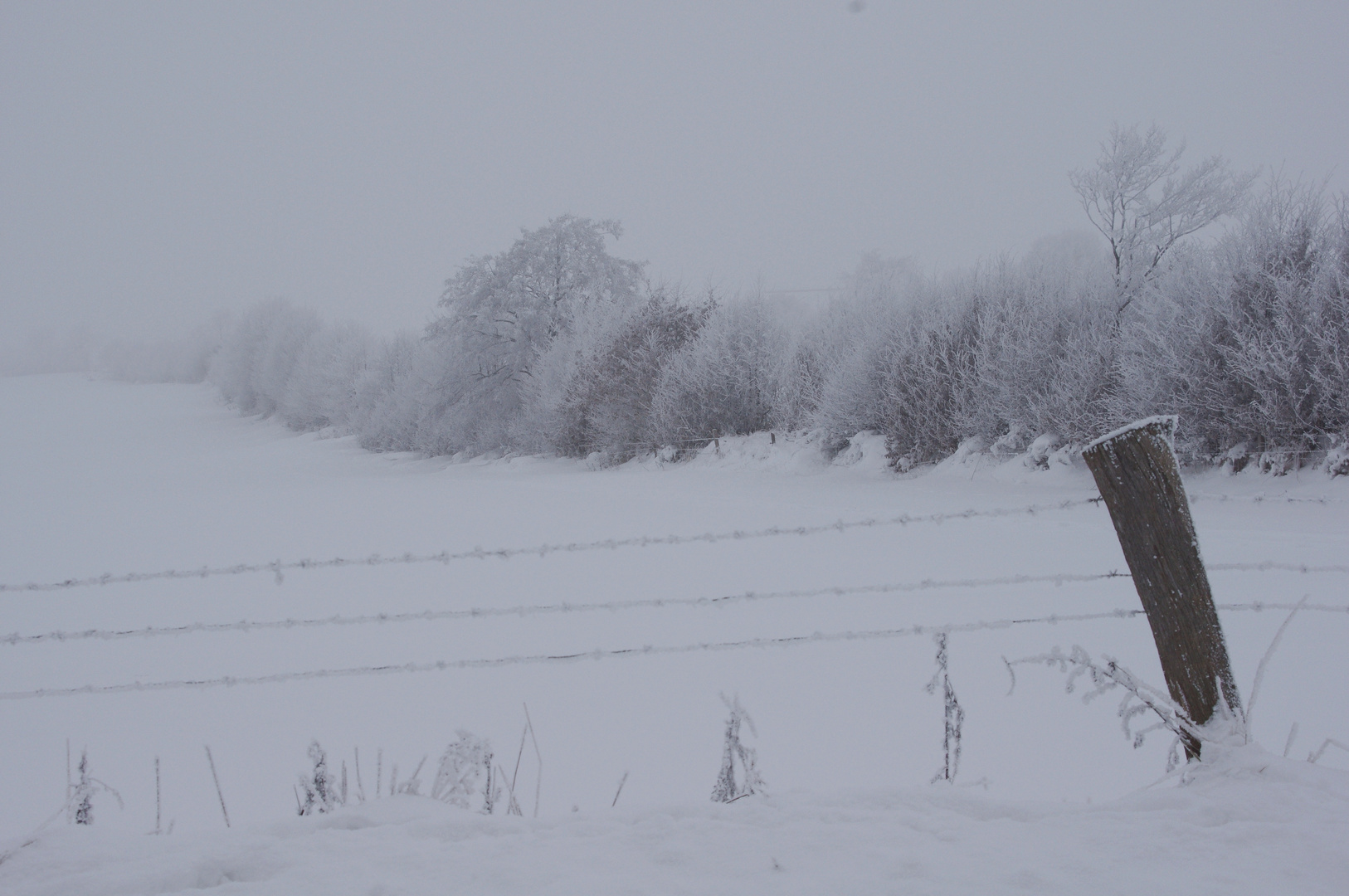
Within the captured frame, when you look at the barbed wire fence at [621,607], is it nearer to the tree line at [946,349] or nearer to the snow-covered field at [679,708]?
the snow-covered field at [679,708]

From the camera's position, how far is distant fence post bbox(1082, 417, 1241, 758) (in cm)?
185

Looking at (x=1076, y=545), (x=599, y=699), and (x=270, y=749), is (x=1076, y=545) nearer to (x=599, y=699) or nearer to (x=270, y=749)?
(x=599, y=699)

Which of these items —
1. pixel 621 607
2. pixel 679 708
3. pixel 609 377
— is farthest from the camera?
pixel 609 377

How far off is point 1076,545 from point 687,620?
4099 millimetres

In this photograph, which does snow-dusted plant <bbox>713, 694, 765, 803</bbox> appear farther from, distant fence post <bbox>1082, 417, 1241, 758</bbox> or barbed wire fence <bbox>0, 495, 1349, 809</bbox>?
distant fence post <bbox>1082, 417, 1241, 758</bbox>

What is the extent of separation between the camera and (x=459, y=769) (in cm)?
215

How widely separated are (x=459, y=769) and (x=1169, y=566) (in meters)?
2.07

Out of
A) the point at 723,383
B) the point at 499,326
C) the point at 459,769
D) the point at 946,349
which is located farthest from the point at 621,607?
the point at 499,326

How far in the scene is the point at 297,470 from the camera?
20.9 meters

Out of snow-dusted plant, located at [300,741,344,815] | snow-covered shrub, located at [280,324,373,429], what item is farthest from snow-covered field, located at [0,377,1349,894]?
snow-covered shrub, located at [280,324,373,429]

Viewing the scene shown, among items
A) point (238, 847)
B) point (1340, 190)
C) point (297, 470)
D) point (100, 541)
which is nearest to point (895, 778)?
point (238, 847)

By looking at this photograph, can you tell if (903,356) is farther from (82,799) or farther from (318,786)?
(82,799)

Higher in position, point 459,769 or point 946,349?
point 946,349

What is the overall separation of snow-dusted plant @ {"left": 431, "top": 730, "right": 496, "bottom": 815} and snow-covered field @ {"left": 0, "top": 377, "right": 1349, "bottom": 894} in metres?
0.12
